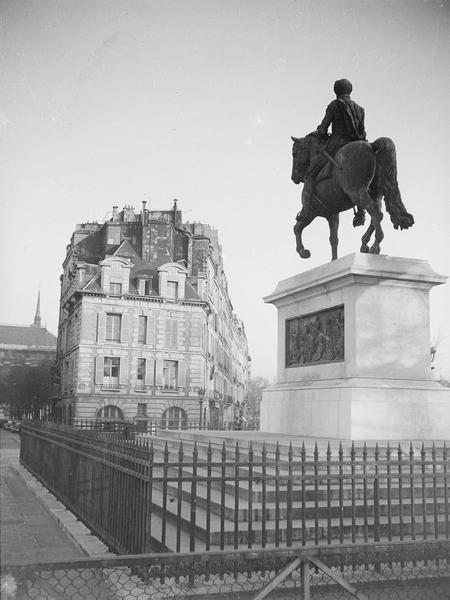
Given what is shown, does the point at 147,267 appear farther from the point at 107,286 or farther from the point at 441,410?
the point at 441,410

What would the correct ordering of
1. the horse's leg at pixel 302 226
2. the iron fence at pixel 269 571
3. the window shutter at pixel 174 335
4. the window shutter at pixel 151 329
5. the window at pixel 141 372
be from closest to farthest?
the iron fence at pixel 269 571 < the horse's leg at pixel 302 226 < the window at pixel 141 372 < the window shutter at pixel 151 329 < the window shutter at pixel 174 335

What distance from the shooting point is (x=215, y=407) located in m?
56.7

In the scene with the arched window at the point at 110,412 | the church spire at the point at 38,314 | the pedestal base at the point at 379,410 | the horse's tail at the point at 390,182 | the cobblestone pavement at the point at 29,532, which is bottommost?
the cobblestone pavement at the point at 29,532

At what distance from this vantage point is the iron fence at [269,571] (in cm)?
359

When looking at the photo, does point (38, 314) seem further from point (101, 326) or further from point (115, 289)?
point (101, 326)

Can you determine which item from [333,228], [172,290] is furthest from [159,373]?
[333,228]

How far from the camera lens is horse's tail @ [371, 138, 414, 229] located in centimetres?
1065

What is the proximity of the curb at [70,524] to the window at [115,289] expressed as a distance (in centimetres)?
3585

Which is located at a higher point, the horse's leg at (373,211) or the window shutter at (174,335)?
the window shutter at (174,335)

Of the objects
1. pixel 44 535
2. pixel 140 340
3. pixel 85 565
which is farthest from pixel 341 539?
pixel 140 340

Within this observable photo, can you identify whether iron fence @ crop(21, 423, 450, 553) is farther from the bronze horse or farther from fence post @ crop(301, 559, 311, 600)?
the bronze horse

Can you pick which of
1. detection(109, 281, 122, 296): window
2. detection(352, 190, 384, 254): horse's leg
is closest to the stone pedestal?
detection(352, 190, 384, 254): horse's leg

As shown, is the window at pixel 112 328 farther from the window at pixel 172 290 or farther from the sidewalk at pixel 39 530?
the sidewalk at pixel 39 530

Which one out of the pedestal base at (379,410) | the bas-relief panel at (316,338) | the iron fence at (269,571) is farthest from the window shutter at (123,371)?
the iron fence at (269,571)
